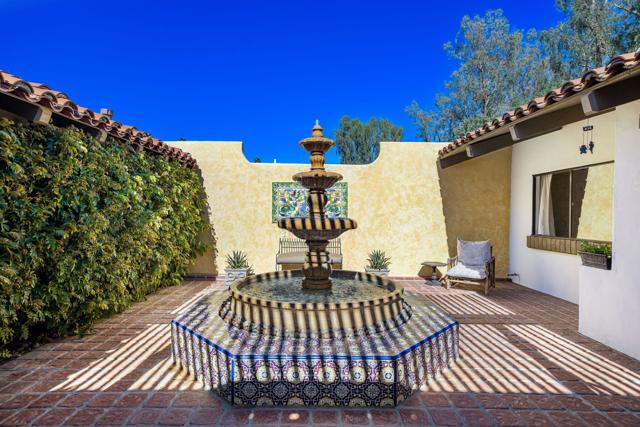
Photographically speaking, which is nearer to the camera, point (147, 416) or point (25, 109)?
point (147, 416)

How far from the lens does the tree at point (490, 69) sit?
20.2 metres

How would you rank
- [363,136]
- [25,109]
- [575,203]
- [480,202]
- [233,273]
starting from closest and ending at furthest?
[25,109] → [575,203] → [233,273] → [480,202] → [363,136]

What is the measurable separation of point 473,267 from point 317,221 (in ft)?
18.1

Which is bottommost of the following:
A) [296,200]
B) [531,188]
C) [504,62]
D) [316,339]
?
[316,339]

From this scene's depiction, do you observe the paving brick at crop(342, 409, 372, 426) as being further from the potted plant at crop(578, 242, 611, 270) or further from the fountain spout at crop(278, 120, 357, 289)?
the potted plant at crop(578, 242, 611, 270)

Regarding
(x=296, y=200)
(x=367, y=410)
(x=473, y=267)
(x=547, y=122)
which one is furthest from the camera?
(x=296, y=200)

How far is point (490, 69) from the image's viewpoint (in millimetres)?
20703

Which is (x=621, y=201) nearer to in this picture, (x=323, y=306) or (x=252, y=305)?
(x=323, y=306)

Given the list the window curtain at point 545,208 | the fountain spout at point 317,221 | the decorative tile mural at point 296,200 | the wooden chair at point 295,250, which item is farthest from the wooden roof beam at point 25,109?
the window curtain at point 545,208

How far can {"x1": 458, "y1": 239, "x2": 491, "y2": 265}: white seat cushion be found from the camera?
812cm

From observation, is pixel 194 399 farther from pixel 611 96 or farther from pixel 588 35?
pixel 588 35

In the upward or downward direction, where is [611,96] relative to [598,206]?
upward

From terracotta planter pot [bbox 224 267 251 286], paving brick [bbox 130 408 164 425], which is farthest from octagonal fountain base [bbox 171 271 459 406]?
terracotta planter pot [bbox 224 267 251 286]

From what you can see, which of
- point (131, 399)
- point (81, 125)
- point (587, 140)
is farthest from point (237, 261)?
point (587, 140)
